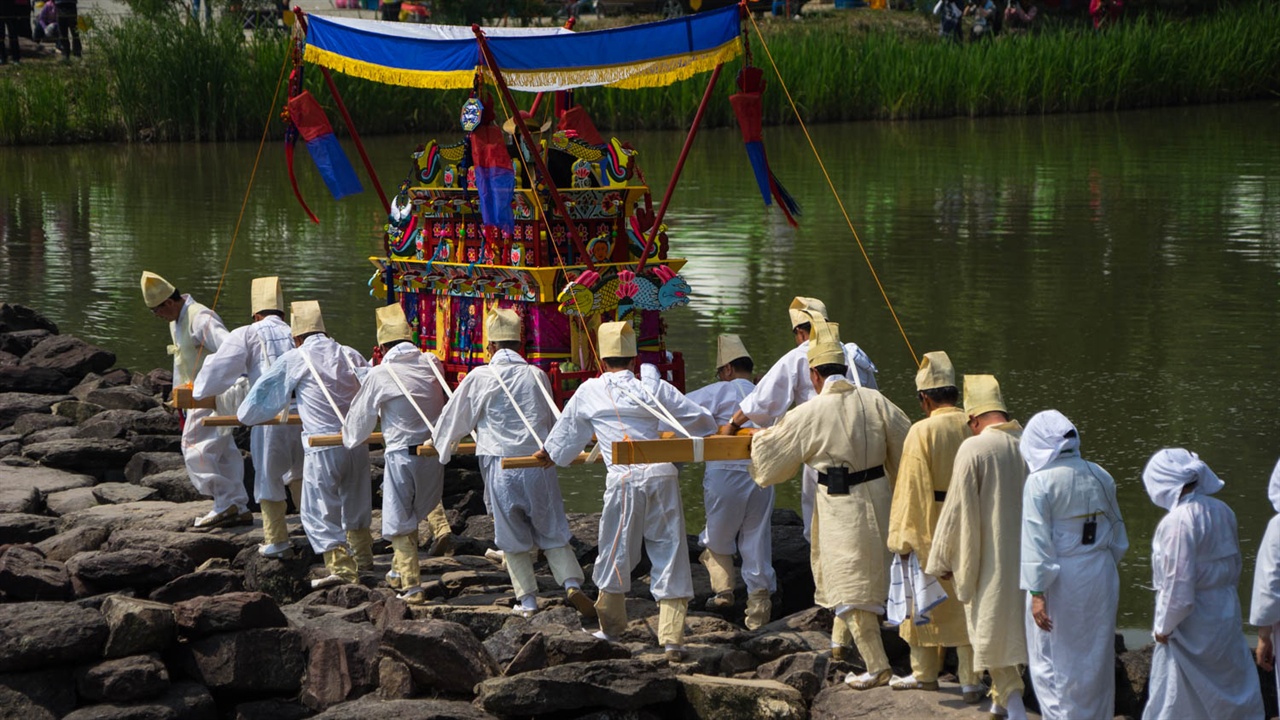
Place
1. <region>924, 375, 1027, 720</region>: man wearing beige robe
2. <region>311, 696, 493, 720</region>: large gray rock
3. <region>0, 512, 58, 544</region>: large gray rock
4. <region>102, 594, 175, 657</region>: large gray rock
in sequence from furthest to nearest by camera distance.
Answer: <region>0, 512, 58, 544</region>: large gray rock < <region>102, 594, 175, 657</region>: large gray rock < <region>924, 375, 1027, 720</region>: man wearing beige robe < <region>311, 696, 493, 720</region>: large gray rock

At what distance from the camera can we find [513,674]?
275 inches

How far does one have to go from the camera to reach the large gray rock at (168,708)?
22.2 feet

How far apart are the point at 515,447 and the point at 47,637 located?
2.37 metres

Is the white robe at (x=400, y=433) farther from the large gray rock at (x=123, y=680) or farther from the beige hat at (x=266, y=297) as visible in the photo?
the large gray rock at (x=123, y=680)

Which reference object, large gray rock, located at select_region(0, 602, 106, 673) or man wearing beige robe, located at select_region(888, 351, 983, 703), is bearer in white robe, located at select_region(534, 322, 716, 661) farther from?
large gray rock, located at select_region(0, 602, 106, 673)

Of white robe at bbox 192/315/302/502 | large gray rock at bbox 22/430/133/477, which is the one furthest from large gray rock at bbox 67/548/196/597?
large gray rock at bbox 22/430/133/477

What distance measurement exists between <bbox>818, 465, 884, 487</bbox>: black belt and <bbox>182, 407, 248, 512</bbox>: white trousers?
13.2ft

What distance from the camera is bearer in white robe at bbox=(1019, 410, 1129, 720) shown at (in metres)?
6.18

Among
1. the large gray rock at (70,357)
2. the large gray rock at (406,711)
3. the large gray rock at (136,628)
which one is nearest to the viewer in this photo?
the large gray rock at (406,711)

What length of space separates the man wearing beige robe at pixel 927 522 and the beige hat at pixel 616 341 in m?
1.54

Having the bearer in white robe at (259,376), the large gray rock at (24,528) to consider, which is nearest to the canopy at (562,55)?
the bearer in white robe at (259,376)

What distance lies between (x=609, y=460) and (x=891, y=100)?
23908 millimetres

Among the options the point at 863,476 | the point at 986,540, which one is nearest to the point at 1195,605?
the point at 986,540

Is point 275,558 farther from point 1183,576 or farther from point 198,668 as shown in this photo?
point 1183,576
